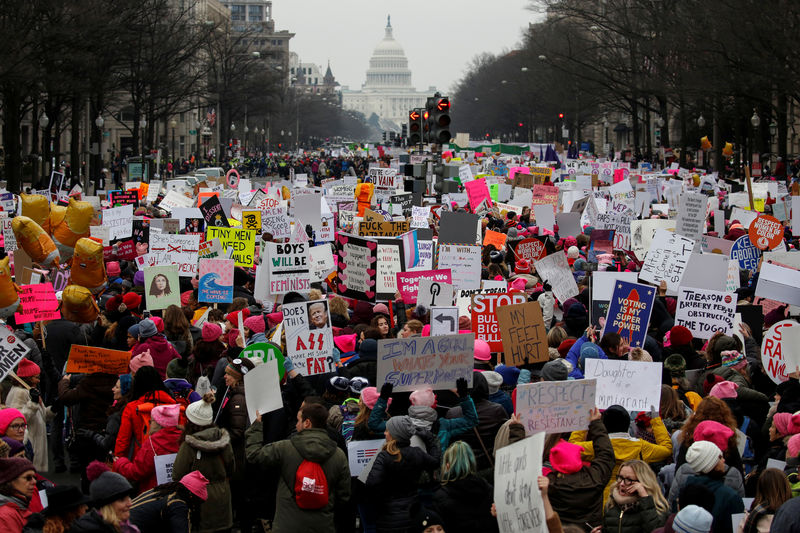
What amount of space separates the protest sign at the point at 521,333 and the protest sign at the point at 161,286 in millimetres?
4174

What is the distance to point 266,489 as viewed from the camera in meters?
7.92

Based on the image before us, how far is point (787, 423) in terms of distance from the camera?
730cm

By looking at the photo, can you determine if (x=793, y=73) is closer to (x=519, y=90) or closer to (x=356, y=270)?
(x=356, y=270)

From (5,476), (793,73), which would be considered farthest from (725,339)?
(793,73)

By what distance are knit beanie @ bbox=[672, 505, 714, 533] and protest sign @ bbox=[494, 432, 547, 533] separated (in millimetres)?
661

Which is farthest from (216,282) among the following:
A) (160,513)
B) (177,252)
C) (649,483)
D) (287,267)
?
(649,483)

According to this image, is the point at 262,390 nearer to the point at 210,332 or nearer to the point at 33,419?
the point at 210,332

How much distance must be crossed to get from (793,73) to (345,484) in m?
25.5

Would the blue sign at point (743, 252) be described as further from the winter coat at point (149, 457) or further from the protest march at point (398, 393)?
the winter coat at point (149, 457)

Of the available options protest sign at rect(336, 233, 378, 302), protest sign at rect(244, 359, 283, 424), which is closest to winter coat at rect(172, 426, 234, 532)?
protest sign at rect(244, 359, 283, 424)

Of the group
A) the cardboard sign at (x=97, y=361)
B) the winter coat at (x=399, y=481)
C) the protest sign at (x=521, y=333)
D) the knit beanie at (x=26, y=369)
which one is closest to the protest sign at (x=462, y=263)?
the protest sign at (x=521, y=333)

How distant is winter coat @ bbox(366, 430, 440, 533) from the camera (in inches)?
279

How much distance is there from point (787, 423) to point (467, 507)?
2089 millimetres

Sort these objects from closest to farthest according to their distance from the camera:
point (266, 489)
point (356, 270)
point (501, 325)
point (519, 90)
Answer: point (266, 489)
point (501, 325)
point (356, 270)
point (519, 90)
